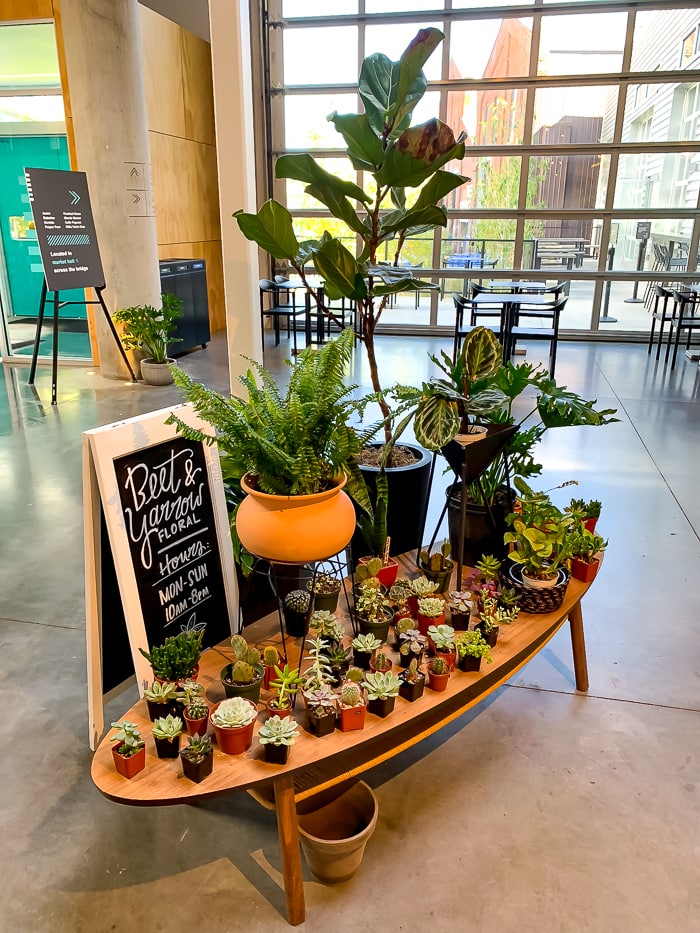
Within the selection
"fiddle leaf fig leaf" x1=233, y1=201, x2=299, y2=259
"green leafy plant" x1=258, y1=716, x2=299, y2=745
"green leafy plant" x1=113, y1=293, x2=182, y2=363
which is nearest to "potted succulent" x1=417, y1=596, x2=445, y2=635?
"green leafy plant" x1=258, y1=716, x2=299, y2=745

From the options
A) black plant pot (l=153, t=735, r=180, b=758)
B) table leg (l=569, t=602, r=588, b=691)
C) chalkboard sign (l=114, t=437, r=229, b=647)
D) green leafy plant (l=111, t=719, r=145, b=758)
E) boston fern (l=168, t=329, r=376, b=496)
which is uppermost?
boston fern (l=168, t=329, r=376, b=496)

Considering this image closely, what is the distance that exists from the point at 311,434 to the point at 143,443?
413mm

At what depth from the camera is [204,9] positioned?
28.5 feet

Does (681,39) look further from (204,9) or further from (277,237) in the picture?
(277,237)

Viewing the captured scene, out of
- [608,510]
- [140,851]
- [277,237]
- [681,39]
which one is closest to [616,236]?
[681,39]

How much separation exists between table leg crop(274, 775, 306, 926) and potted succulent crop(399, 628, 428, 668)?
40 cm

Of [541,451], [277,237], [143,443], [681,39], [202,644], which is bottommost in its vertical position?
[541,451]

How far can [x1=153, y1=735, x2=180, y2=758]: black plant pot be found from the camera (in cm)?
140

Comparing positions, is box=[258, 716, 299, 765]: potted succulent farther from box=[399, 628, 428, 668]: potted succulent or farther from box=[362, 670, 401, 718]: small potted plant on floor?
box=[399, 628, 428, 668]: potted succulent

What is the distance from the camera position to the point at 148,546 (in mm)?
1727

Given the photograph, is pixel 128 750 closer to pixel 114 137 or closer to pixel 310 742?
pixel 310 742

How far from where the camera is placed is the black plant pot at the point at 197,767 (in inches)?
52.4

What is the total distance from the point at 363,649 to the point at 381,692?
157mm

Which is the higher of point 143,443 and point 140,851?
point 143,443
